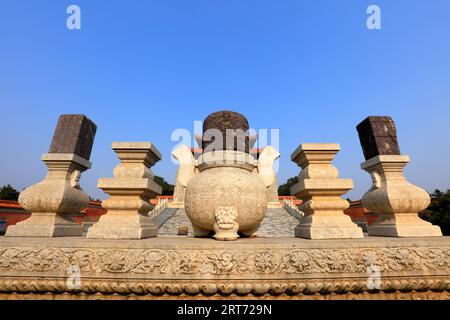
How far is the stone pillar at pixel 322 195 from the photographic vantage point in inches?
121

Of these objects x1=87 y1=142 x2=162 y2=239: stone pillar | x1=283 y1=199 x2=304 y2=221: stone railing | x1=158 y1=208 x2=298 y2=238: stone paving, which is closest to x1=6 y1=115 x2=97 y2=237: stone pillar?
x1=87 y1=142 x2=162 y2=239: stone pillar

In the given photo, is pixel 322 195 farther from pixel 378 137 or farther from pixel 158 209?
→ pixel 158 209

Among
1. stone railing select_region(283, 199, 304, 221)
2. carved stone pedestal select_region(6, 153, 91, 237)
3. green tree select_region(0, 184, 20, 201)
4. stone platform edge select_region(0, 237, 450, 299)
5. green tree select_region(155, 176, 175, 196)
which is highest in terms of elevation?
green tree select_region(155, 176, 175, 196)

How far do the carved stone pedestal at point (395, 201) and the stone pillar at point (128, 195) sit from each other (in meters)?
3.55

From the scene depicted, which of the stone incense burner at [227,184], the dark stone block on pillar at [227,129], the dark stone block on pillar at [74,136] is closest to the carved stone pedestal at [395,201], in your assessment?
the stone incense burner at [227,184]

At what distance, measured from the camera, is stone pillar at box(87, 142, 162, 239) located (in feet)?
10.4

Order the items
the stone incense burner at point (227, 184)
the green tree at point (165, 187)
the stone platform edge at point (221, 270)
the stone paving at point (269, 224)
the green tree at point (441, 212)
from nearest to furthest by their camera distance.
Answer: the stone platform edge at point (221, 270) < the stone incense burner at point (227, 184) < the green tree at point (441, 212) < the stone paving at point (269, 224) < the green tree at point (165, 187)

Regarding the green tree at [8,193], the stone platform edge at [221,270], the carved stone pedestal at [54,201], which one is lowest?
the stone platform edge at [221,270]

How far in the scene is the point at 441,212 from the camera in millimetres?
9805

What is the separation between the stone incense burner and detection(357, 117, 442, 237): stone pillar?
1774mm

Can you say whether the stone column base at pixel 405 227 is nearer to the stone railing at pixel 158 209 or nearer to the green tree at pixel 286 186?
the stone railing at pixel 158 209

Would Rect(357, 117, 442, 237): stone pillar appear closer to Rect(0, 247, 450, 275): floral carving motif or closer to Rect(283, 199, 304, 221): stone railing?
Rect(0, 247, 450, 275): floral carving motif

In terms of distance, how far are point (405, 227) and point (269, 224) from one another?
9.90 metres
